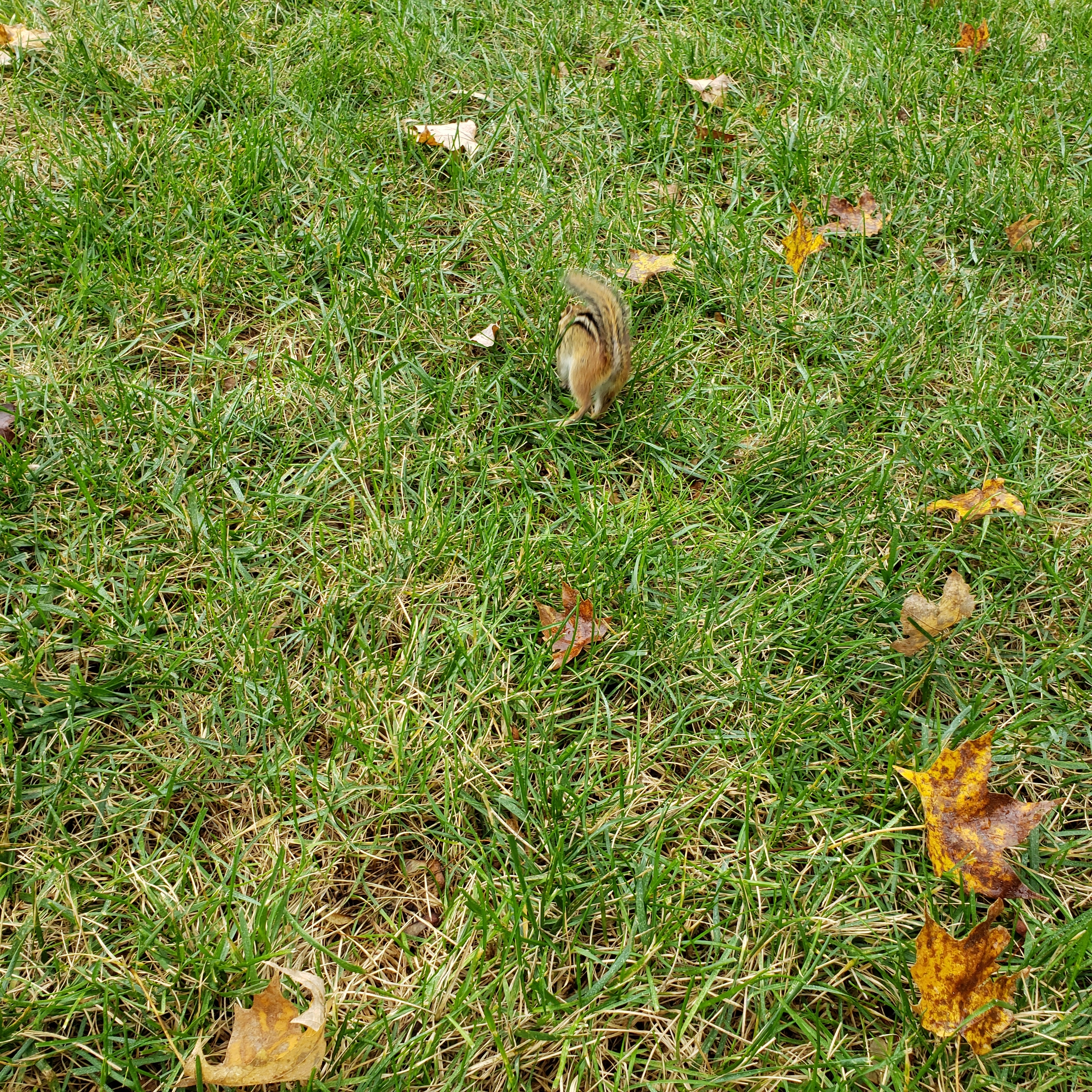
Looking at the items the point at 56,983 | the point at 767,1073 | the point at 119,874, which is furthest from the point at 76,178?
the point at 767,1073

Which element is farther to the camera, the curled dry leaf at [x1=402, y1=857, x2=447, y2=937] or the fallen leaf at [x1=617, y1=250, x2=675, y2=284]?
the fallen leaf at [x1=617, y1=250, x2=675, y2=284]

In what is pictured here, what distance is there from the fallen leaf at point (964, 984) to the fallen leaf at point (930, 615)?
719 millimetres

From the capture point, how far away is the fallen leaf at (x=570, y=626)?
7.54ft

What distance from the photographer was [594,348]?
2656mm

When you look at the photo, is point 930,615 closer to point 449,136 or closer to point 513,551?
point 513,551

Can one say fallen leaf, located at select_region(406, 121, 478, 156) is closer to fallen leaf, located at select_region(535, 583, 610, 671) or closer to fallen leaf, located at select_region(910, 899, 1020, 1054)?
fallen leaf, located at select_region(535, 583, 610, 671)

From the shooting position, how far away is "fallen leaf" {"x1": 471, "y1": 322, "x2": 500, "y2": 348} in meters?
2.95

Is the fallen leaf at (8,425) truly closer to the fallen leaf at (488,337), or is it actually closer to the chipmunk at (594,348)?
the fallen leaf at (488,337)

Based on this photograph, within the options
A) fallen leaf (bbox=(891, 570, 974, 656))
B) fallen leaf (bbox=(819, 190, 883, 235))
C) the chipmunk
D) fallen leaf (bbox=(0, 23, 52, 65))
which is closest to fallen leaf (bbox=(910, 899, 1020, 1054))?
fallen leaf (bbox=(891, 570, 974, 656))

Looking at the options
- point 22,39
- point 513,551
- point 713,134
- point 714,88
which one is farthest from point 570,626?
point 22,39

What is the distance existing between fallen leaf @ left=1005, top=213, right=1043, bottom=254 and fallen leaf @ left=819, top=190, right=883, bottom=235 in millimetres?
497

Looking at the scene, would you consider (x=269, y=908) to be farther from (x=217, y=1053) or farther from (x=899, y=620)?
(x=899, y=620)

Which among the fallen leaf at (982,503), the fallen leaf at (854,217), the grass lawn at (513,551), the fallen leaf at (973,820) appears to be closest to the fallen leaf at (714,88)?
the grass lawn at (513,551)

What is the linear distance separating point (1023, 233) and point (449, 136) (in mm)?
2254
